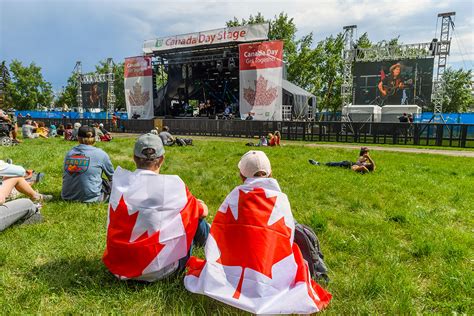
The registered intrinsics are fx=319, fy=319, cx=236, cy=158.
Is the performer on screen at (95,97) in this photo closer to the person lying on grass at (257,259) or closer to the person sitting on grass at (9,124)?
the person sitting on grass at (9,124)

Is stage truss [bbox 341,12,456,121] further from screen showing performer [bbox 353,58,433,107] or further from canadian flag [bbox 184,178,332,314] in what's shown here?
canadian flag [bbox 184,178,332,314]

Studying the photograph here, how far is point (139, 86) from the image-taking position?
29625 millimetres

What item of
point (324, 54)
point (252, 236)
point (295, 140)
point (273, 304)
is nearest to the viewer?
point (273, 304)

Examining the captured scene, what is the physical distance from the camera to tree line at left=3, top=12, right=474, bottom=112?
4531 cm

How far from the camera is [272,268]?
2262 millimetres

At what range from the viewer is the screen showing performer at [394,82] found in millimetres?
28984

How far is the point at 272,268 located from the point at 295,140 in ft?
58.4

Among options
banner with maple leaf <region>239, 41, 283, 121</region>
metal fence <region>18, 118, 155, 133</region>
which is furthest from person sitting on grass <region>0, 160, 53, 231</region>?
metal fence <region>18, 118, 155, 133</region>

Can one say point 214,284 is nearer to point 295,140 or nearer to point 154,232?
point 154,232

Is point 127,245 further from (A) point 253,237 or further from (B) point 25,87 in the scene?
(B) point 25,87

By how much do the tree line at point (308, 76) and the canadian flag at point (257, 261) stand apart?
147 ft

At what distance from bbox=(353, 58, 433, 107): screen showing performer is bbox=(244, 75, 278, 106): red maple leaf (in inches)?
532

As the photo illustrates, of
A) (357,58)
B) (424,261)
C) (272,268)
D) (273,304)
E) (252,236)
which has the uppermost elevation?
(357,58)

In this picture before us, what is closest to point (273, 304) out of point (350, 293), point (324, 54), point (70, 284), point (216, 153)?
point (350, 293)
